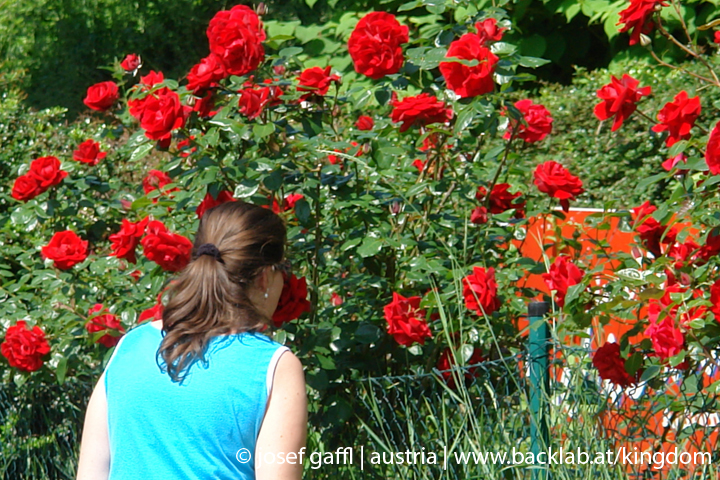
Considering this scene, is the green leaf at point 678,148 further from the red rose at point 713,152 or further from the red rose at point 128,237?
the red rose at point 128,237

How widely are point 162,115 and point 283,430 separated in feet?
3.85

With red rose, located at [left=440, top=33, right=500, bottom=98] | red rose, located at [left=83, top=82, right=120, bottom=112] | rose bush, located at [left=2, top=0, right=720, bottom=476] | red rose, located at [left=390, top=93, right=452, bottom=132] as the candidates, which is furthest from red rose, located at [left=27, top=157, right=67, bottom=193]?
red rose, located at [left=440, top=33, right=500, bottom=98]

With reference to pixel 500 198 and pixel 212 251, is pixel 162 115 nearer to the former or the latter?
pixel 212 251

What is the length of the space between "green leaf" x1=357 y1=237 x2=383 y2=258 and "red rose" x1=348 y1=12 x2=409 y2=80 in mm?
473

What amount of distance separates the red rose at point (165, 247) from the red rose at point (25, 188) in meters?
0.84

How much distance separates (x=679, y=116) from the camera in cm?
215

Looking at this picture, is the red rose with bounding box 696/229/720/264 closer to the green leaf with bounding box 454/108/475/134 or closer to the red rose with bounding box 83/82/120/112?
the green leaf with bounding box 454/108/475/134

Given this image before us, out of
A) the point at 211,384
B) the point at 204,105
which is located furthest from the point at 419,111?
the point at 211,384

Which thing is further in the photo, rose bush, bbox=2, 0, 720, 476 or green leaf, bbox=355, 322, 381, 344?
green leaf, bbox=355, 322, 381, 344

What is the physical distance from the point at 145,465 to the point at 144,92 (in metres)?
1.36

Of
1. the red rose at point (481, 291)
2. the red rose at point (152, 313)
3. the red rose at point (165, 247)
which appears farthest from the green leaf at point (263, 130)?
the red rose at point (481, 291)

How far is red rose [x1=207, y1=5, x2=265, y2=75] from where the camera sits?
7.66 ft

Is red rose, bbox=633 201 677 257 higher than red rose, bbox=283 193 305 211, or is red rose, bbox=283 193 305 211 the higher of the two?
red rose, bbox=283 193 305 211

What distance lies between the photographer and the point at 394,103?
8.45 ft
